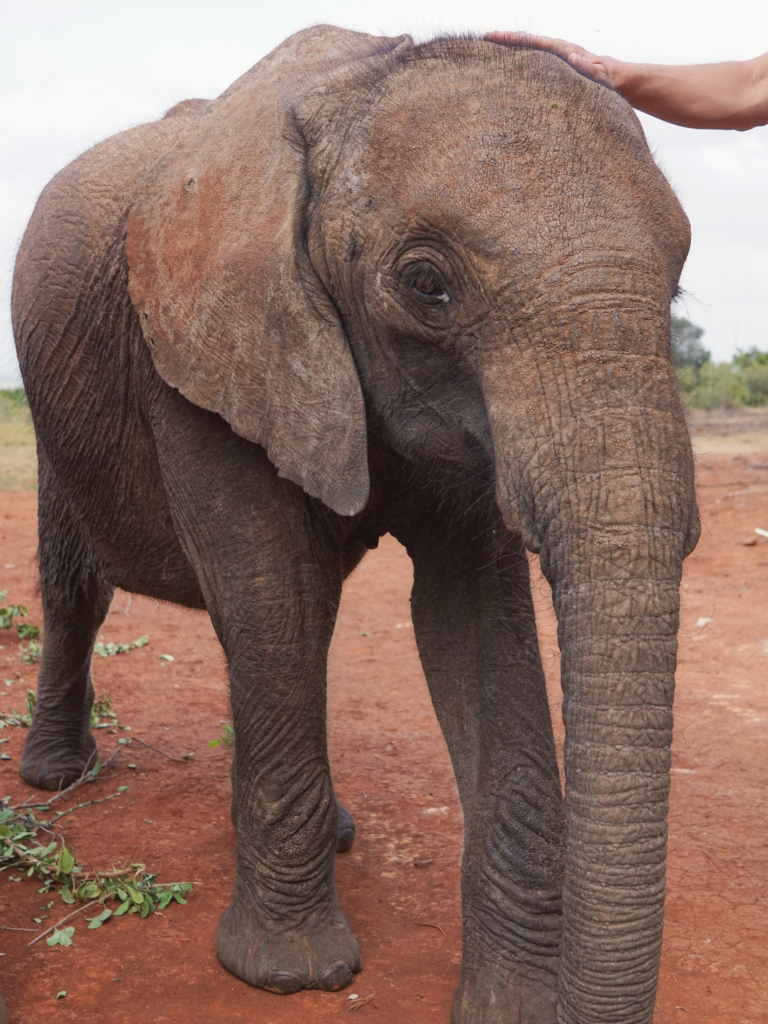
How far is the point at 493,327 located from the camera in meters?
2.51

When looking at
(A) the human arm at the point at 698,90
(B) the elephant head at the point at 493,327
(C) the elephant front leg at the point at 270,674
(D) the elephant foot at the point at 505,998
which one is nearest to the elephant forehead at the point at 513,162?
(B) the elephant head at the point at 493,327

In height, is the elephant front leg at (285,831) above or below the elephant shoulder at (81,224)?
below

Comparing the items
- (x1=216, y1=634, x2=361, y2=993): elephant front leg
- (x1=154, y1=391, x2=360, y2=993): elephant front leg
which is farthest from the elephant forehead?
(x1=216, y1=634, x2=361, y2=993): elephant front leg

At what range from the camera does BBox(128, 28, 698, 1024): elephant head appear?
7.70ft

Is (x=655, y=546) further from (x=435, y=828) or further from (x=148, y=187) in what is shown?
(x=435, y=828)

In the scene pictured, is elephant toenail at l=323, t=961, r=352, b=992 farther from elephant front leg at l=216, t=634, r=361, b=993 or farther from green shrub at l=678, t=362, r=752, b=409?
green shrub at l=678, t=362, r=752, b=409

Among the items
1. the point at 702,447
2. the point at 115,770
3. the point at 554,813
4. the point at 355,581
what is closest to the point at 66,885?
the point at 115,770

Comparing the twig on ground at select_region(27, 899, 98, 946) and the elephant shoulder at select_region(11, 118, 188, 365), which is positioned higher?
the elephant shoulder at select_region(11, 118, 188, 365)

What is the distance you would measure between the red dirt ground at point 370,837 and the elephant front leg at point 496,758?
0.52 feet

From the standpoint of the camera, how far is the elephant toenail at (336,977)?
3393 millimetres

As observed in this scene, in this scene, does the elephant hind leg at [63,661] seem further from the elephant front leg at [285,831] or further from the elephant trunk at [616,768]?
the elephant trunk at [616,768]

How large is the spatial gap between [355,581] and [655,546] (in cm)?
757

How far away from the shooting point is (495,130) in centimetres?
257

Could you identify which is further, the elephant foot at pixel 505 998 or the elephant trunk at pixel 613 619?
the elephant foot at pixel 505 998
